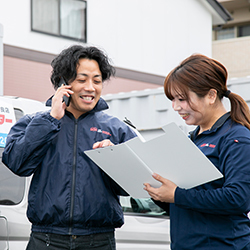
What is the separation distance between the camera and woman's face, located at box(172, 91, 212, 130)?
2.25m

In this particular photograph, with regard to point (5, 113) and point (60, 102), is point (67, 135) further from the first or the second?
point (5, 113)

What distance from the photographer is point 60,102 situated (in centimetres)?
255

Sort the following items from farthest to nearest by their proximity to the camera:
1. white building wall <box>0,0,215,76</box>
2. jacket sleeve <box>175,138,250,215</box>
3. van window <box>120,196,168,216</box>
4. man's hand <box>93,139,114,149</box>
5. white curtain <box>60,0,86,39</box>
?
white curtain <box>60,0,86,39</box>
white building wall <box>0,0,215,76</box>
van window <box>120,196,168,216</box>
man's hand <box>93,139,114,149</box>
jacket sleeve <box>175,138,250,215</box>

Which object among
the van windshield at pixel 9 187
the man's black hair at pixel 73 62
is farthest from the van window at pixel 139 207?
the man's black hair at pixel 73 62

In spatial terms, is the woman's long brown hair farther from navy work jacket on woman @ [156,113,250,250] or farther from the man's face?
the man's face

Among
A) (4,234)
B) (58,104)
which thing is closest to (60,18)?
(4,234)

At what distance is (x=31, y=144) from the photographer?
245 cm

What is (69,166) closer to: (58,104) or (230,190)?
(58,104)

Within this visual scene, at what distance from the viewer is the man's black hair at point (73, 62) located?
8.77 ft

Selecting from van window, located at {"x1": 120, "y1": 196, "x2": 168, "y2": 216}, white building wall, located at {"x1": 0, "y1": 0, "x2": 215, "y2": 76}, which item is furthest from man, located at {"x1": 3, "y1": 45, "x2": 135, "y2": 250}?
white building wall, located at {"x1": 0, "y1": 0, "x2": 215, "y2": 76}

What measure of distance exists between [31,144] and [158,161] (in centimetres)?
70

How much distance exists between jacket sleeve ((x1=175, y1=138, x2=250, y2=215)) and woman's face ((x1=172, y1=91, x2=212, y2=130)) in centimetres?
22

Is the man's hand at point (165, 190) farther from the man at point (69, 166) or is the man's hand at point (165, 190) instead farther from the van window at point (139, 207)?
the van window at point (139, 207)

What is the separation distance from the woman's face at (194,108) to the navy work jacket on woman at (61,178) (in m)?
0.58
